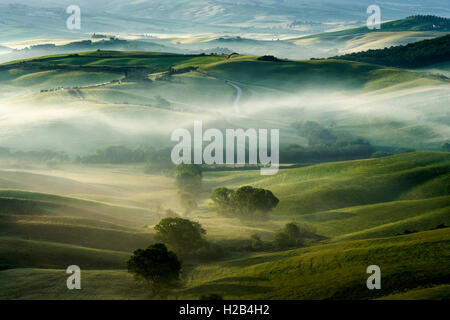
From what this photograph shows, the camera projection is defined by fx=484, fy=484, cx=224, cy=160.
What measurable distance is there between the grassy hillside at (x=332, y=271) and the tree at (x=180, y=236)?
510 cm

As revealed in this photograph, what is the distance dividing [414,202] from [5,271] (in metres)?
64.8

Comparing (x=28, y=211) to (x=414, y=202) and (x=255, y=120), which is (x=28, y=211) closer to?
(x=414, y=202)

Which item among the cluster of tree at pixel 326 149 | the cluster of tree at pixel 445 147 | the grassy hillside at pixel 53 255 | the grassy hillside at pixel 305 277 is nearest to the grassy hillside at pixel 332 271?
the grassy hillside at pixel 305 277

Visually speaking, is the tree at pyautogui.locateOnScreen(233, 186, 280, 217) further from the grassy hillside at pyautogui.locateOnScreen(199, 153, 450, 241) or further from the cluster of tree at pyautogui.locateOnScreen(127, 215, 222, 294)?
the cluster of tree at pyautogui.locateOnScreen(127, 215, 222, 294)

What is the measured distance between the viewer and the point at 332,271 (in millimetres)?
46969

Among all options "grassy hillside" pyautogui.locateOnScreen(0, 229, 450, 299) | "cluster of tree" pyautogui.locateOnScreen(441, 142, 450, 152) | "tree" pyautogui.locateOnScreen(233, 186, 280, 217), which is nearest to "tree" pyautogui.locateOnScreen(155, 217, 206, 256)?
"grassy hillside" pyautogui.locateOnScreen(0, 229, 450, 299)

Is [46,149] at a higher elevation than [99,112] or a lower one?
lower

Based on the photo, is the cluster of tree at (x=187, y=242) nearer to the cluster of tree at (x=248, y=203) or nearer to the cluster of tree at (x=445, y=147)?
the cluster of tree at (x=248, y=203)

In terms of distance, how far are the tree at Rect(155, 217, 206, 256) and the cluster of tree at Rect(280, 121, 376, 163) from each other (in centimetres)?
7676

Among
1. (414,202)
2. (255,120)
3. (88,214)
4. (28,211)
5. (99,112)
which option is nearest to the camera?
(28,211)

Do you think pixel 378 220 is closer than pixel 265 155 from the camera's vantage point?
Yes

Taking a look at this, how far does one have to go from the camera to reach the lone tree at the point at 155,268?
1804 inches
